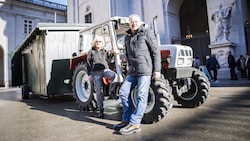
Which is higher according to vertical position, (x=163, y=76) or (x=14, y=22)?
(x=14, y=22)

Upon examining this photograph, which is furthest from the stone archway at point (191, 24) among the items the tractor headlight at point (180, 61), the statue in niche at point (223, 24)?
the tractor headlight at point (180, 61)

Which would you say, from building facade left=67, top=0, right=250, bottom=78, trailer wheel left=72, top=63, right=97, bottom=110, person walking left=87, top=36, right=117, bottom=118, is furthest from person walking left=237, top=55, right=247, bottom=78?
person walking left=87, top=36, right=117, bottom=118

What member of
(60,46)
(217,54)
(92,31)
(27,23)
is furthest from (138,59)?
(27,23)


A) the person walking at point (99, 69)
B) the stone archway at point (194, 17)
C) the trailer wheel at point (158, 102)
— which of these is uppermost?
the stone archway at point (194, 17)

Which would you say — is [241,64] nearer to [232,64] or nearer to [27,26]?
[232,64]

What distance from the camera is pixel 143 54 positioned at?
350 centimetres

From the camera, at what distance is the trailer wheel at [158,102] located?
12.1ft

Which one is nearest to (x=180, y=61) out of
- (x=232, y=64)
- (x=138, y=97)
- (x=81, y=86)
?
(x=138, y=97)

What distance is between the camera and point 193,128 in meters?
Answer: 3.53

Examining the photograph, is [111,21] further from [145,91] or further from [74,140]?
[74,140]

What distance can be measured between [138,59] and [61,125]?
2.19 m

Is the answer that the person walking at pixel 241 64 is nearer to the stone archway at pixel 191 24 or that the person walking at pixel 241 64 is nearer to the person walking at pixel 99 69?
the stone archway at pixel 191 24

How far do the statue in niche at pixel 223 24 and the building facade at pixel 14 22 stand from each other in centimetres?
2426

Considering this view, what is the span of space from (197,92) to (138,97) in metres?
2.16
